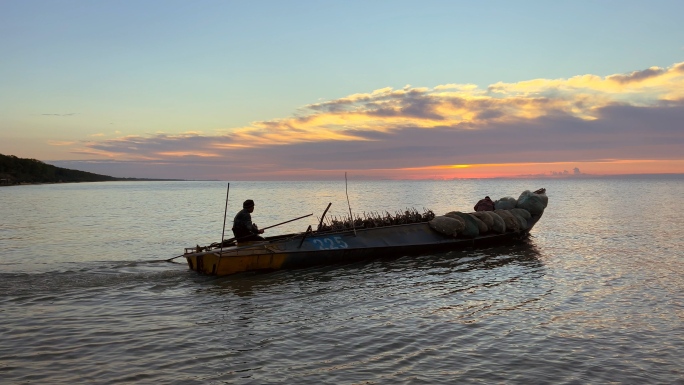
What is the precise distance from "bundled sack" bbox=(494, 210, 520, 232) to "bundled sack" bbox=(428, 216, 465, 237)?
3.15m

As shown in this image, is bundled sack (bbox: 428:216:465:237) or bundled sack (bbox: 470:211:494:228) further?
bundled sack (bbox: 470:211:494:228)

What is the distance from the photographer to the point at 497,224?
23828mm

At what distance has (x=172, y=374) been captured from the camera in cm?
831

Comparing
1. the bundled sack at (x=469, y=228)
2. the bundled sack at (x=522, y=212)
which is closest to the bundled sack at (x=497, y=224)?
the bundled sack at (x=469, y=228)

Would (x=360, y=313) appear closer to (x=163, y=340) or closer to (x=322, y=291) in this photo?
(x=322, y=291)

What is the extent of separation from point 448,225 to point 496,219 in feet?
10.4

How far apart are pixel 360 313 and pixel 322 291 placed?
2678 millimetres

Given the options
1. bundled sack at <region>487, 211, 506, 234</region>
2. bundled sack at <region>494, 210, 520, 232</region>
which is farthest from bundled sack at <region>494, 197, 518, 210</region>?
bundled sack at <region>487, 211, 506, 234</region>

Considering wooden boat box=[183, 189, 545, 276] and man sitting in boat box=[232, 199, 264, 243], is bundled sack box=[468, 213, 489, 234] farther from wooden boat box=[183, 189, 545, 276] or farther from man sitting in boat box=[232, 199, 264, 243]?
man sitting in boat box=[232, 199, 264, 243]

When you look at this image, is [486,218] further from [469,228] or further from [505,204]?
[505,204]

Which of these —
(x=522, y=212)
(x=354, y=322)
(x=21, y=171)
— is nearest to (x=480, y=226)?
(x=522, y=212)

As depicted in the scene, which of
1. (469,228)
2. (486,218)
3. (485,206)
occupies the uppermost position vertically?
(485,206)

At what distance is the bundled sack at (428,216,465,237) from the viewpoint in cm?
2202

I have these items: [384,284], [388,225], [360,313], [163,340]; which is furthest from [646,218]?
[163,340]
